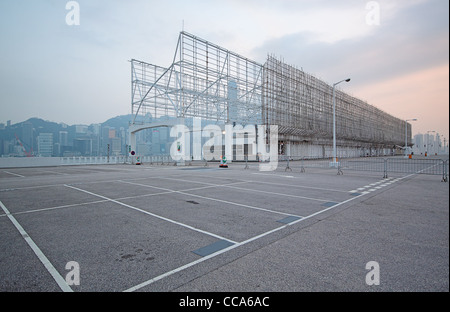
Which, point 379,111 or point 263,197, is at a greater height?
point 379,111

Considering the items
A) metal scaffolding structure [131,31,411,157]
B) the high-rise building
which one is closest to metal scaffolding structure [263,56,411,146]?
metal scaffolding structure [131,31,411,157]

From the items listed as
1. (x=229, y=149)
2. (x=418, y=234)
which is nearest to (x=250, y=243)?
(x=418, y=234)

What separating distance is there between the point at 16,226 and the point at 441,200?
37.7ft

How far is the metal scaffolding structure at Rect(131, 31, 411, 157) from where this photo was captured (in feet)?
108

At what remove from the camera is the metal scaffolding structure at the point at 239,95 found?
1294 inches

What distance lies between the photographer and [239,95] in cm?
4141

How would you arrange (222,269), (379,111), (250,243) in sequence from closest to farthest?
(222,269) → (250,243) → (379,111)

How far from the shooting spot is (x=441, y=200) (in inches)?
293

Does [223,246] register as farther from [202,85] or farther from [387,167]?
[202,85]

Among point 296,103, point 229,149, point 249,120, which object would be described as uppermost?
point 296,103

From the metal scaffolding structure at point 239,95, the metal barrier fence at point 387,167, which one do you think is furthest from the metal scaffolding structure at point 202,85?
the metal barrier fence at point 387,167

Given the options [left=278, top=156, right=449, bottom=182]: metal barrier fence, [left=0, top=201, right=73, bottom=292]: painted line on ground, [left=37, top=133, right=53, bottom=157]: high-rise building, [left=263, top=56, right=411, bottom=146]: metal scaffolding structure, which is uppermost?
[left=263, top=56, right=411, bottom=146]: metal scaffolding structure

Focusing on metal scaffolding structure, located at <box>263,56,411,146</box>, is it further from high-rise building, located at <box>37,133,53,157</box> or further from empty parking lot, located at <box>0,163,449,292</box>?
high-rise building, located at <box>37,133,53,157</box>
